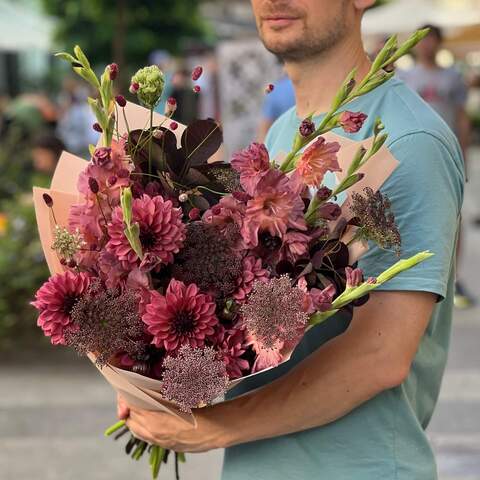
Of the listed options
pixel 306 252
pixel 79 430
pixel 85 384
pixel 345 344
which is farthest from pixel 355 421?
pixel 85 384

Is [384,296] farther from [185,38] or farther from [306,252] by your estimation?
[185,38]

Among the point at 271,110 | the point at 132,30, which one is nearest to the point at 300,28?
the point at 271,110

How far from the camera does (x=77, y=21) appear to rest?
68.7 feet

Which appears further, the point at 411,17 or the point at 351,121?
the point at 411,17

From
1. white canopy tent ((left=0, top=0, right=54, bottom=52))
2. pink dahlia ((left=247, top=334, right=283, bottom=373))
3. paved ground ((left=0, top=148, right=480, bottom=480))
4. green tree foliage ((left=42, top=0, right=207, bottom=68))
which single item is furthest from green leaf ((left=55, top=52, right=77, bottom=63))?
green tree foliage ((left=42, top=0, right=207, bottom=68))

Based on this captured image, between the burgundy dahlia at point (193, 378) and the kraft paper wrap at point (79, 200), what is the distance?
0.04 meters

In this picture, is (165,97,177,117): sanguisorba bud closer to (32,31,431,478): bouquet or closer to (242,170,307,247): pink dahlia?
(32,31,431,478): bouquet

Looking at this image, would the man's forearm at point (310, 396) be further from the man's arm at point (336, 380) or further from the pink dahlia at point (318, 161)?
the pink dahlia at point (318, 161)

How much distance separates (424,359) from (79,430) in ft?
12.3

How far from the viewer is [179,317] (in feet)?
5.36

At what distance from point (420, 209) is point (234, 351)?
1.33ft

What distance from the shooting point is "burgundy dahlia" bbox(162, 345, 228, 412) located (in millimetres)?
1591

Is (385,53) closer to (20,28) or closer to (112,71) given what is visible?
(112,71)

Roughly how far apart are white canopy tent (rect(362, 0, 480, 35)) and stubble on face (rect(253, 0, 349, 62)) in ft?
42.0
